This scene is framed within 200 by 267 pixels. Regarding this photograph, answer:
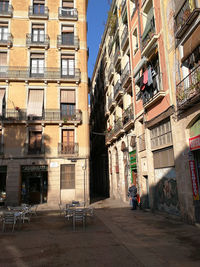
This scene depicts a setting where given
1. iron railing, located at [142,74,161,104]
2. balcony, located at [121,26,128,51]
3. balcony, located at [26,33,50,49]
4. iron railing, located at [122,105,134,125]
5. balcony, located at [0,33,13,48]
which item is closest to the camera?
iron railing, located at [142,74,161,104]

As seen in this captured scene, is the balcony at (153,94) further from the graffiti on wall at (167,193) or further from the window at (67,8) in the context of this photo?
the window at (67,8)

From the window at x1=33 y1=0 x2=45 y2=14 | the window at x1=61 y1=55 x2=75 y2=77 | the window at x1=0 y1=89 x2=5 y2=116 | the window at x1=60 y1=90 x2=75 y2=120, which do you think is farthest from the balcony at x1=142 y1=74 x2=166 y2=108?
the window at x1=33 y1=0 x2=45 y2=14

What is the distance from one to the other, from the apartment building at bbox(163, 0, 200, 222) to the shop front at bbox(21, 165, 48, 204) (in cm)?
1290

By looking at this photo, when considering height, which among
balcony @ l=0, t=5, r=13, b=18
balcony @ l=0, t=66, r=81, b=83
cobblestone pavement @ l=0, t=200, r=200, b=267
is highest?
balcony @ l=0, t=5, r=13, b=18

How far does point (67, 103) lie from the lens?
21.5 m

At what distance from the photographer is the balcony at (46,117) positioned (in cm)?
1994

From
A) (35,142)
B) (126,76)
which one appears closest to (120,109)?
(126,76)

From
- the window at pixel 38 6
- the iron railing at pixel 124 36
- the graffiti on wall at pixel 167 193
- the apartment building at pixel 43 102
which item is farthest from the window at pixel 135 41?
the window at pixel 38 6

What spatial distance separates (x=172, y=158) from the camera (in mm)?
11922

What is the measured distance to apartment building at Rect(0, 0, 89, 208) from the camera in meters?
19.7

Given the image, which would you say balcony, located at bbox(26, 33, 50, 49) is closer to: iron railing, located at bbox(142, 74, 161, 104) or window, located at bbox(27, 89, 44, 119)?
window, located at bbox(27, 89, 44, 119)

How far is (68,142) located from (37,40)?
1055 cm

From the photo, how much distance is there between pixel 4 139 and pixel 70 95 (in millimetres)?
7105

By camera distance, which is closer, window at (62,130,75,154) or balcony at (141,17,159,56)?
balcony at (141,17,159,56)
